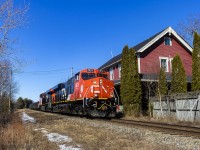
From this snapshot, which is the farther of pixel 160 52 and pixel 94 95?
pixel 160 52

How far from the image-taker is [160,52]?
31.6 m

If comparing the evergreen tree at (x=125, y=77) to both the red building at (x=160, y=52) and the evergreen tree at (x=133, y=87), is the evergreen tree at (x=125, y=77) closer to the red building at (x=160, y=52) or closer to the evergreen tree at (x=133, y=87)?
the evergreen tree at (x=133, y=87)

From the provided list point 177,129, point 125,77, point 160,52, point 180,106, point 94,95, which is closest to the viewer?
point 177,129

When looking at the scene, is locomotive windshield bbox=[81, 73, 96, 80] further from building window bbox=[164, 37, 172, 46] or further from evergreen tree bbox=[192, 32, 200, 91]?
building window bbox=[164, 37, 172, 46]

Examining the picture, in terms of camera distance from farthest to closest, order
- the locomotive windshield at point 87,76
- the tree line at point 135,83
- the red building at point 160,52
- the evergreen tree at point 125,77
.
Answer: the red building at point 160,52, the evergreen tree at point 125,77, the tree line at point 135,83, the locomotive windshield at point 87,76

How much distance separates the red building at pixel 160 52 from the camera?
30022 mm

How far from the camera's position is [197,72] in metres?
23.0

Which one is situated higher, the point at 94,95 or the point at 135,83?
the point at 135,83

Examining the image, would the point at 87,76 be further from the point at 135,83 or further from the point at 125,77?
the point at 135,83

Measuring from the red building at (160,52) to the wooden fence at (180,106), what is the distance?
7818 millimetres

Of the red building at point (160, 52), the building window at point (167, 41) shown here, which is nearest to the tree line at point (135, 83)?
the red building at point (160, 52)

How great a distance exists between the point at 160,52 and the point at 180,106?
13965 millimetres

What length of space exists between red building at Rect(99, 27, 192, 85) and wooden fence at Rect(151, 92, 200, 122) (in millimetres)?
7818

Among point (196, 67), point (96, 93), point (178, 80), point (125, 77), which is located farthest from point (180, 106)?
point (125, 77)
